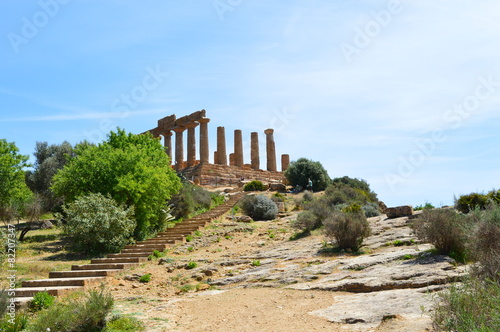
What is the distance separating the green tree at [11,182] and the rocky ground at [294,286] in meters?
13.4

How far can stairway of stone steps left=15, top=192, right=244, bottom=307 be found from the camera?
13.4m

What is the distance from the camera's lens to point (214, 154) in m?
60.3

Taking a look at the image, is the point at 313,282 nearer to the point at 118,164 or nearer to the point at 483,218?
the point at 483,218

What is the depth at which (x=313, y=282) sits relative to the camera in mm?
12320

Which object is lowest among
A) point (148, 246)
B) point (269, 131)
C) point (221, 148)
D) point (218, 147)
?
point (148, 246)

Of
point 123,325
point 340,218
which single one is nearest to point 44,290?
point 123,325

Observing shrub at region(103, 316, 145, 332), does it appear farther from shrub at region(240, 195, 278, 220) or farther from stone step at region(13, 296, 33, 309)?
shrub at region(240, 195, 278, 220)

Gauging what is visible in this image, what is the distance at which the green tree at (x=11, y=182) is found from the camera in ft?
90.1

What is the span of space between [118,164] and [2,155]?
39.4 feet

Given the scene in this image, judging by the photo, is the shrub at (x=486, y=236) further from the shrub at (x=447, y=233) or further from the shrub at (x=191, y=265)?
the shrub at (x=191, y=265)

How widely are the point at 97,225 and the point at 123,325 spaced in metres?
11.5

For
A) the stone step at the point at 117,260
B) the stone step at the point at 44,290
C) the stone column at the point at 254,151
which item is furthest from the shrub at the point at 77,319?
the stone column at the point at 254,151

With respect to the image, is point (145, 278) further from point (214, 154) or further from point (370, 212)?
point (214, 154)

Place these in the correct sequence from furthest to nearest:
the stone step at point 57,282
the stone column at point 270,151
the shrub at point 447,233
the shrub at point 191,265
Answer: the stone column at point 270,151 → the shrub at point 191,265 → the stone step at point 57,282 → the shrub at point 447,233
